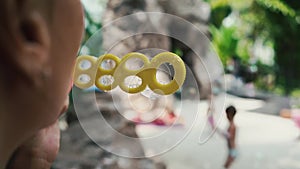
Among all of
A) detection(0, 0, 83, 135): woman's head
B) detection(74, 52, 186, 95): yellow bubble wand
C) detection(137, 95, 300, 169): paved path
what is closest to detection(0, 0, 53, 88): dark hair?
detection(0, 0, 83, 135): woman's head

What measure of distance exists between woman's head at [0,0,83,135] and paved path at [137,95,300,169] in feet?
1.92

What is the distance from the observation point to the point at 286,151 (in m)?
1.60

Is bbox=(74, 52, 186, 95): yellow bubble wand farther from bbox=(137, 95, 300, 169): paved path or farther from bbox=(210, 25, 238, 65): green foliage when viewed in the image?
bbox=(210, 25, 238, 65): green foliage

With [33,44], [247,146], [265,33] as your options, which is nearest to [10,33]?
[33,44]

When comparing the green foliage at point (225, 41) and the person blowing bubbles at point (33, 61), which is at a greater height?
the person blowing bubbles at point (33, 61)

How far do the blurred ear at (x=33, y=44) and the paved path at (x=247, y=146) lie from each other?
0.61 meters

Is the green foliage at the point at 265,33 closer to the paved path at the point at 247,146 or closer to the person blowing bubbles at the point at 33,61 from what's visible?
the paved path at the point at 247,146

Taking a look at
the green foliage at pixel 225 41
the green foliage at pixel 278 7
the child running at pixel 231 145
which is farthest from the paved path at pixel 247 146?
the green foliage at pixel 278 7

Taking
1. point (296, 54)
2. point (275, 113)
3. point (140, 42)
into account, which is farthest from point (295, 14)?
point (140, 42)

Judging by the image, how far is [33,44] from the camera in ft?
0.69

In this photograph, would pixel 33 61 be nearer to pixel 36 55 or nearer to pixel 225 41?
pixel 36 55

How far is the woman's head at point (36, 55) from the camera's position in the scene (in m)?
0.21

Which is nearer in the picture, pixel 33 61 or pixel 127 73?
pixel 33 61

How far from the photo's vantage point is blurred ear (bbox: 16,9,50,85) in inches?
8.1
